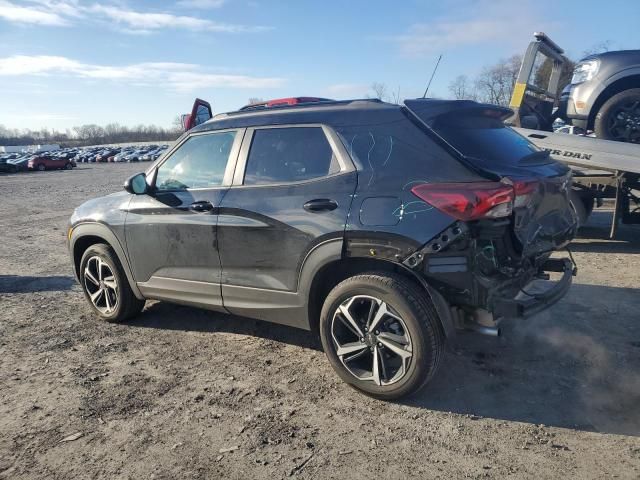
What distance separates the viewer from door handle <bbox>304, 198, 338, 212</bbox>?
3.19m

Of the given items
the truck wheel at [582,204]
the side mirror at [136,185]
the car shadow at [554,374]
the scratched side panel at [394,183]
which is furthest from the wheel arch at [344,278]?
the truck wheel at [582,204]

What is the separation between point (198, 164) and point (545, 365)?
3.12 m

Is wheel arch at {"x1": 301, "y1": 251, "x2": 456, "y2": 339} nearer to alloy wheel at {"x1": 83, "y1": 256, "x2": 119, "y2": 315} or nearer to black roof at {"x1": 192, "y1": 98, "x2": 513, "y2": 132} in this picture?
black roof at {"x1": 192, "y1": 98, "x2": 513, "y2": 132}

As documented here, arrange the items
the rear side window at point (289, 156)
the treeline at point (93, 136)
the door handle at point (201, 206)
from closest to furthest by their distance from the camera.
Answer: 1. the rear side window at point (289, 156)
2. the door handle at point (201, 206)
3. the treeline at point (93, 136)

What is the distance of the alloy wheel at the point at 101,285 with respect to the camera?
4633 mm

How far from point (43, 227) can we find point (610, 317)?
1112cm

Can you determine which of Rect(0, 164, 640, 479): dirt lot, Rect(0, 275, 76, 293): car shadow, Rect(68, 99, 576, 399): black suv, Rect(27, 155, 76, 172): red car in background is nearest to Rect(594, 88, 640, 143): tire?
Rect(0, 164, 640, 479): dirt lot

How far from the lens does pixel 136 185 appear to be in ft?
13.5

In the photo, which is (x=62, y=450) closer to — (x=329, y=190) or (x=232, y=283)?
(x=232, y=283)

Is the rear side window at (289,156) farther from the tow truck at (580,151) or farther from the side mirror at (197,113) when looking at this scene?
the tow truck at (580,151)

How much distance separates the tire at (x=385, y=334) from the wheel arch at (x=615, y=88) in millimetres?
5281

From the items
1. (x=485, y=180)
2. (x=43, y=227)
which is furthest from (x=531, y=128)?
(x=43, y=227)

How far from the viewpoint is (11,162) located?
1647 inches

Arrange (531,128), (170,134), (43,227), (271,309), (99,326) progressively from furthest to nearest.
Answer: (170,134), (43,227), (531,128), (99,326), (271,309)
